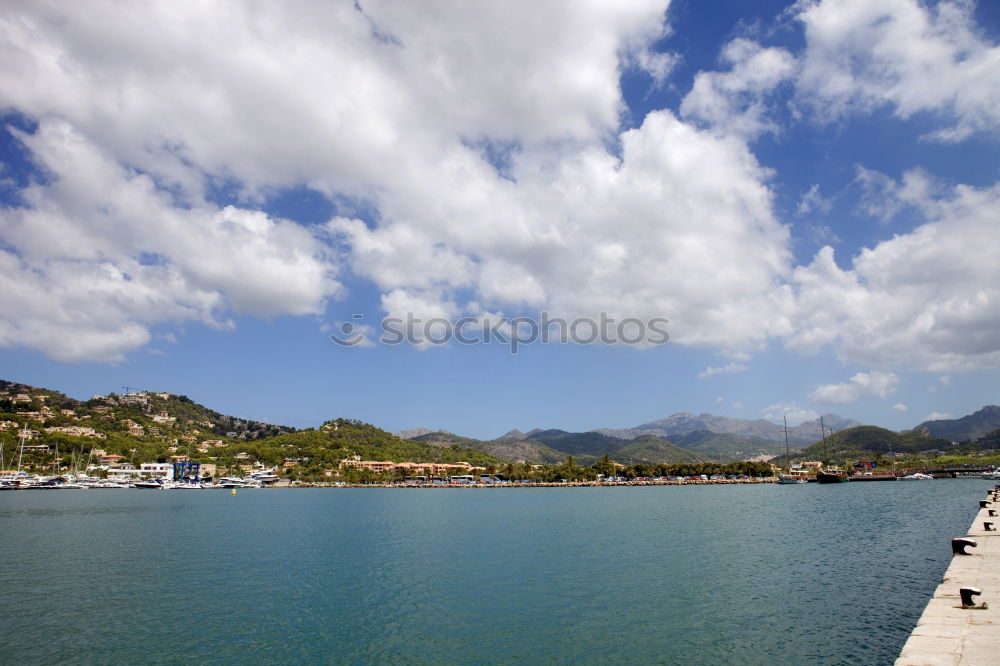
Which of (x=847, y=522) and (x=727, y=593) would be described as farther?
(x=847, y=522)

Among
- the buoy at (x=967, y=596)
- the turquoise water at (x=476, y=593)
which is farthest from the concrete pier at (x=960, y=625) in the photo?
the turquoise water at (x=476, y=593)

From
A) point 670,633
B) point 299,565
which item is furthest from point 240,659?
point 299,565

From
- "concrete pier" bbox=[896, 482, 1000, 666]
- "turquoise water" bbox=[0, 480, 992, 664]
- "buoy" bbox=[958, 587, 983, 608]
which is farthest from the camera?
"turquoise water" bbox=[0, 480, 992, 664]

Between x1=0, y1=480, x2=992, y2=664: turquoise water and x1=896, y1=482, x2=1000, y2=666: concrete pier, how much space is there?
10.7 feet

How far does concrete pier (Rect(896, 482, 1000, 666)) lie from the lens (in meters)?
14.5

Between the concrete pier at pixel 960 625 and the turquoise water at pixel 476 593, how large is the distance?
3261mm

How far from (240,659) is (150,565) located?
26391mm

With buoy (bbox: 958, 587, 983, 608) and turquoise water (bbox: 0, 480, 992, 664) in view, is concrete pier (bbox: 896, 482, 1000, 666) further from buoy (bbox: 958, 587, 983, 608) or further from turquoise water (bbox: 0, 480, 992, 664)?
turquoise water (bbox: 0, 480, 992, 664)

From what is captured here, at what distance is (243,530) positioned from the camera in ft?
220

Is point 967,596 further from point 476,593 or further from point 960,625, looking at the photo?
point 476,593

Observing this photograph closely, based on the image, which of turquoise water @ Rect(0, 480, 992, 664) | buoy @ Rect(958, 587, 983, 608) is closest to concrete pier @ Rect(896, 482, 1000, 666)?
buoy @ Rect(958, 587, 983, 608)

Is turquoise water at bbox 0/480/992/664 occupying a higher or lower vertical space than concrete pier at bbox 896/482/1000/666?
lower

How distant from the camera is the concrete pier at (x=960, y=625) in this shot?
14461 millimetres

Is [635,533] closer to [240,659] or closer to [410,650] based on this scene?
[410,650]
